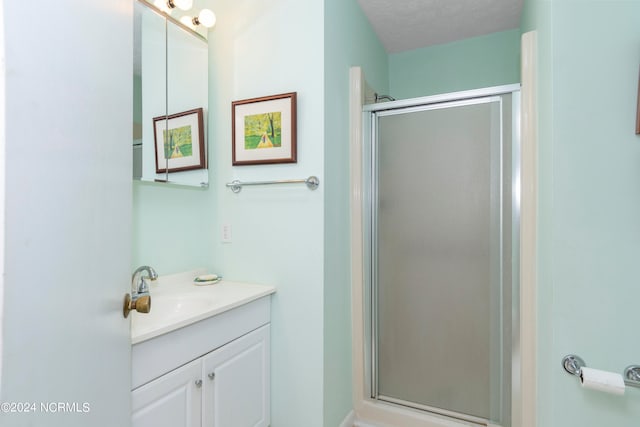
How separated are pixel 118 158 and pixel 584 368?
1.45 m

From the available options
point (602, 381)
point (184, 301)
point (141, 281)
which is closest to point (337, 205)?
point (184, 301)

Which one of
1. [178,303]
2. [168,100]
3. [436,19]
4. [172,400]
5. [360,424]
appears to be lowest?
[360,424]

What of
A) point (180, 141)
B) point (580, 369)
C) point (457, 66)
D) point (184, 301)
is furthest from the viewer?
point (457, 66)

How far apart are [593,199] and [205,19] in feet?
6.39

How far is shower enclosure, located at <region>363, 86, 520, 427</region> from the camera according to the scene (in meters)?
1.72

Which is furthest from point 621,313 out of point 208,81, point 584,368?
point 208,81

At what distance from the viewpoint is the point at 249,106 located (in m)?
1.76

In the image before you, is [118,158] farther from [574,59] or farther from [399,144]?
[399,144]

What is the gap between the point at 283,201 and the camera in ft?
5.59

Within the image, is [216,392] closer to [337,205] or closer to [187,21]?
[337,205]

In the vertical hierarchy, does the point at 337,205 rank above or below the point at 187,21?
below

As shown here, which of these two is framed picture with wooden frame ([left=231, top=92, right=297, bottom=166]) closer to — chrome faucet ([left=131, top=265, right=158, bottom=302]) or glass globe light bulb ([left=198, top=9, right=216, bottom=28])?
glass globe light bulb ([left=198, top=9, right=216, bottom=28])

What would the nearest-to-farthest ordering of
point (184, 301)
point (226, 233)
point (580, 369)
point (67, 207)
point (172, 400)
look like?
point (67, 207)
point (580, 369)
point (172, 400)
point (184, 301)
point (226, 233)

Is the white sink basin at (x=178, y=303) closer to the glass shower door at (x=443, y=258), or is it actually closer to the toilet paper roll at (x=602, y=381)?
the glass shower door at (x=443, y=258)
